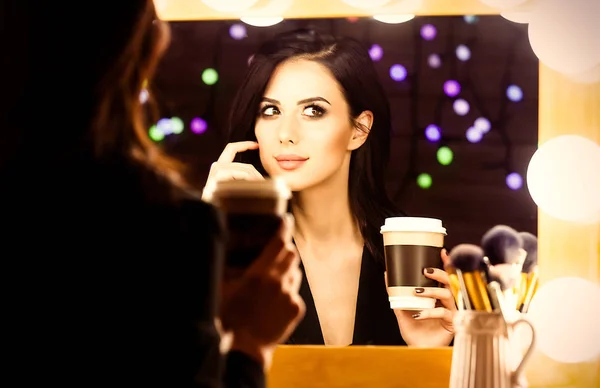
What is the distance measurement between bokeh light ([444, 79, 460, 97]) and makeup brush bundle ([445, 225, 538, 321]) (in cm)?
32

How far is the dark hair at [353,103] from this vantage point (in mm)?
1591

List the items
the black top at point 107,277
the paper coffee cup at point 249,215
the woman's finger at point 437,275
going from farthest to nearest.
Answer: the woman's finger at point 437,275 → the paper coffee cup at point 249,215 → the black top at point 107,277

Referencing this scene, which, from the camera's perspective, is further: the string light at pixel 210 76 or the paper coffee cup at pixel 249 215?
the string light at pixel 210 76

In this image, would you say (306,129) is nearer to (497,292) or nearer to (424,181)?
(424,181)

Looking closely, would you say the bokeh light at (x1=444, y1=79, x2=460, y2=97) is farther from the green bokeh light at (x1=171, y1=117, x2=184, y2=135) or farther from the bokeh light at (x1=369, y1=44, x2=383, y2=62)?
the green bokeh light at (x1=171, y1=117, x2=184, y2=135)

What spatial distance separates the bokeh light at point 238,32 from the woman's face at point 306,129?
153 mm

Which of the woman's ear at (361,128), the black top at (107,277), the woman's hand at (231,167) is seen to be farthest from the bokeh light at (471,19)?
the black top at (107,277)

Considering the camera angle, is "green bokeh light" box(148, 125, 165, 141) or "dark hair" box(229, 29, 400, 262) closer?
"dark hair" box(229, 29, 400, 262)

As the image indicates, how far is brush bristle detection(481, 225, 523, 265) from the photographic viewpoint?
1.39 metres

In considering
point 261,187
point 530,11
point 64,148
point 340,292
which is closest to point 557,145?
point 530,11

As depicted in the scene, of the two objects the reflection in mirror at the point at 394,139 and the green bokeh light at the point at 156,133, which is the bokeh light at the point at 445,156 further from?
the green bokeh light at the point at 156,133

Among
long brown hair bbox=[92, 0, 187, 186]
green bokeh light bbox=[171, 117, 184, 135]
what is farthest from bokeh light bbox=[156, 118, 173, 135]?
long brown hair bbox=[92, 0, 187, 186]

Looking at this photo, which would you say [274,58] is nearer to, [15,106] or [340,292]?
[340,292]

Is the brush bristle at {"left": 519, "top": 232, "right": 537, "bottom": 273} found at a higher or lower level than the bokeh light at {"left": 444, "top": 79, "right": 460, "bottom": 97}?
lower
